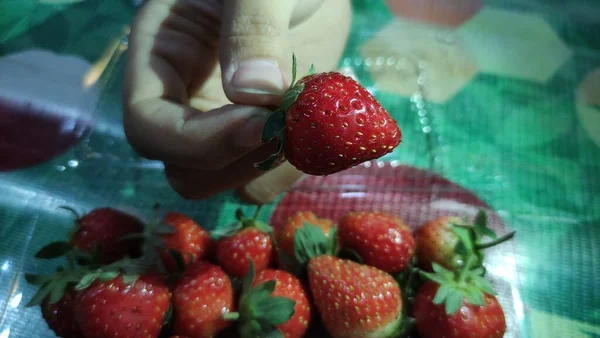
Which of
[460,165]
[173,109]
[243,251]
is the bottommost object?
[460,165]

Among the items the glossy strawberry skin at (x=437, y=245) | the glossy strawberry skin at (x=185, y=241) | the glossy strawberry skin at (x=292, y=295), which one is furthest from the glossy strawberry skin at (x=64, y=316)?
the glossy strawberry skin at (x=437, y=245)

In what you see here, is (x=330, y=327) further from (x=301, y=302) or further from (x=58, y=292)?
(x=58, y=292)

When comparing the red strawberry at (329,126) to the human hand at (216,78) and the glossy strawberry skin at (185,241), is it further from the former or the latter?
the glossy strawberry skin at (185,241)

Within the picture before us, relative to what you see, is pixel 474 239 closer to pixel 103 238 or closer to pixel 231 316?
pixel 231 316

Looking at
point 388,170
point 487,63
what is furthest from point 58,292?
point 487,63

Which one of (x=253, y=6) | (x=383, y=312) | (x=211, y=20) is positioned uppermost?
(x=253, y=6)

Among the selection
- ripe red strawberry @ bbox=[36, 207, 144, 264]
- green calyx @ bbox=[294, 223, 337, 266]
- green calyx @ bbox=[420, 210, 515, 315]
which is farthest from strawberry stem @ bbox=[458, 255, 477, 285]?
ripe red strawberry @ bbox=[36, 207, 144, 264]

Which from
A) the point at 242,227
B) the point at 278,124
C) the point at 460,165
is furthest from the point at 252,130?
the point at 460,165
